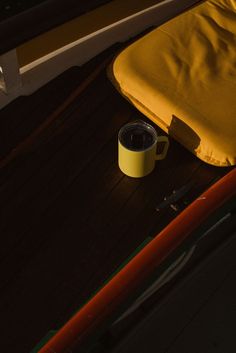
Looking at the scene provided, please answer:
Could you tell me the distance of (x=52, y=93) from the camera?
1.50 m

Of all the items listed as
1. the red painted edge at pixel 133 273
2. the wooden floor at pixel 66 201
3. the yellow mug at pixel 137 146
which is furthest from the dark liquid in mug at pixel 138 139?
the red painted edge at pixel 133 273

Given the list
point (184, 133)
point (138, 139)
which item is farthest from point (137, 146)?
point (184, 133)

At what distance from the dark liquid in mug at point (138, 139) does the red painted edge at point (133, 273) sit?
11.5 inches

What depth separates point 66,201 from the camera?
1.23 m

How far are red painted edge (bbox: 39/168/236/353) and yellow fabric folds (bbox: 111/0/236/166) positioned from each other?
30 centimetres

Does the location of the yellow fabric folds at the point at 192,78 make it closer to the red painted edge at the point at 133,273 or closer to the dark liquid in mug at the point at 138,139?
the dark liquid in mug at the point at 138,139

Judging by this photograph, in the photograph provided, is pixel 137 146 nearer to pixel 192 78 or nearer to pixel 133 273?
pixel 192 78

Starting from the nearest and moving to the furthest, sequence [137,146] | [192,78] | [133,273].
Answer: [133,273], [137,146], [192,78]

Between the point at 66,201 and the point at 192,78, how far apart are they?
1.68ft

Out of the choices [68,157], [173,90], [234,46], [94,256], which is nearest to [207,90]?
[173,90]

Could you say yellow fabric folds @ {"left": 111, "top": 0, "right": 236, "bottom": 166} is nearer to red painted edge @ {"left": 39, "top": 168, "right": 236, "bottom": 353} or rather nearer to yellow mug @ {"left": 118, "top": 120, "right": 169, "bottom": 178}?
yellow mug @ {"left": 118, "top": 120, "right": 169, "bottom": 178}

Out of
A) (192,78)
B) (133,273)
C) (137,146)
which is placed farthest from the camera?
(192,78)

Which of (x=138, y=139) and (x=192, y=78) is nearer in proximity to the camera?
(x=138, y=139)

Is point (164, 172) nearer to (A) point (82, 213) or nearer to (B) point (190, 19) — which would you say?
(A) point (82, 213)
